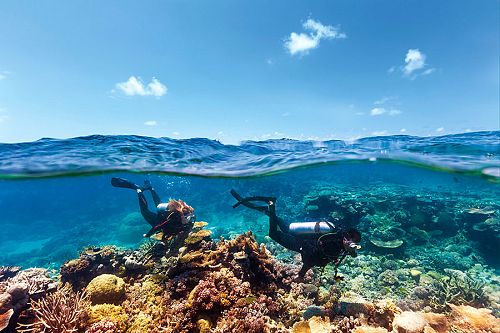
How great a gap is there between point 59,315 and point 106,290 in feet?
4.11

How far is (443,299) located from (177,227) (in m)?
9.14

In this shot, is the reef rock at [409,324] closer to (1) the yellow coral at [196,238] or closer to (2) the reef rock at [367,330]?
(2) the reef rock at [367,330]

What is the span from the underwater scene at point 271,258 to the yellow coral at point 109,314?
3 centimetres

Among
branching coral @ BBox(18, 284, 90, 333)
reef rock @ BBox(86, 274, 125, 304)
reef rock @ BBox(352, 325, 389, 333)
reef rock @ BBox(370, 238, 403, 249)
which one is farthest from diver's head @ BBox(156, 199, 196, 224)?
reef rock @ BBox(370, 238, 403, 249)

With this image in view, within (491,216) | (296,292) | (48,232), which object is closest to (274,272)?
(296,292)

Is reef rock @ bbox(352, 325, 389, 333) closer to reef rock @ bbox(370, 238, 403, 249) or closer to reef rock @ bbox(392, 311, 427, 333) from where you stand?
reef rock @ bbox(392, 311, 427, 333)

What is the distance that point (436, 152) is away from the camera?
14422 mm

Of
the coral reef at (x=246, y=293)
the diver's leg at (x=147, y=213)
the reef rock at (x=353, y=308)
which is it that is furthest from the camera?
the diver's leg at (x=147, y=213)

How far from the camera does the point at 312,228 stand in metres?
8.92

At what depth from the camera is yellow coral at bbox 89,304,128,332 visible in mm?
5660

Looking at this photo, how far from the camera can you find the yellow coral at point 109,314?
566 cm

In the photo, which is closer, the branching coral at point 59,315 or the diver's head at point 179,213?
the branching coral at point 59,315

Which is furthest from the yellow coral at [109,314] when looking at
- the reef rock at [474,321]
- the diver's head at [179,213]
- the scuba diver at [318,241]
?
the reef rock at [474,321]

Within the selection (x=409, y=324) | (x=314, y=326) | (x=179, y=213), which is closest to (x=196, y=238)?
(x=179, y=213)
